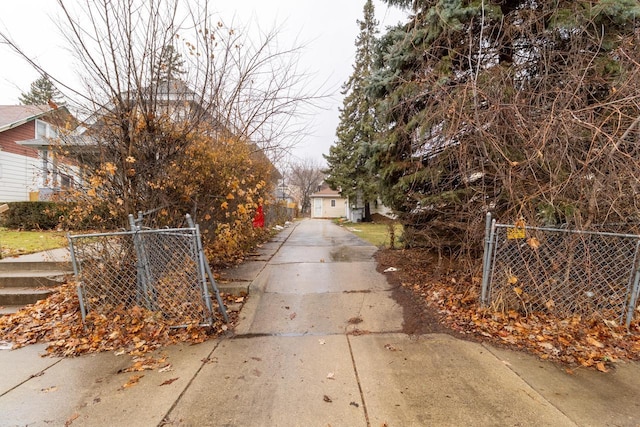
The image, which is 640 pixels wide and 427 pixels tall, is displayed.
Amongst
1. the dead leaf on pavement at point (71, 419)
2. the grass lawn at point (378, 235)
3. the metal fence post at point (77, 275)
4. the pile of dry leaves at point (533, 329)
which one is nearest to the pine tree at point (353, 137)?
the grass lawn at point (378, 235)

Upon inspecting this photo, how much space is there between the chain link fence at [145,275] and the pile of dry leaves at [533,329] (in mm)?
2775

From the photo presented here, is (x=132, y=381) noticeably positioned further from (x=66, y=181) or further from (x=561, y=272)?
(x=561, y=272)

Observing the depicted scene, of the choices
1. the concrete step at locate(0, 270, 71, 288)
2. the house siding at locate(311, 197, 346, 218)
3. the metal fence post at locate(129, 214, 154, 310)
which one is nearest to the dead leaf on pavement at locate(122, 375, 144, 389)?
the metal fence post at locate(129, 214, 154, 310)

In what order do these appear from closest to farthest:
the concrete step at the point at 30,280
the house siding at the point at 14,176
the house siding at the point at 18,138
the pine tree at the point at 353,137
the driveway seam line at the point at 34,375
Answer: the driveway seam line at the point at 34,375 → the concrete step at the point at 30,280 → the house siding at the point at 14,176 → the house siding at the point at 18,138 → the pine tree at the point at 353,137

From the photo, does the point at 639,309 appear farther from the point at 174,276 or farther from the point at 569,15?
the point at 174,276

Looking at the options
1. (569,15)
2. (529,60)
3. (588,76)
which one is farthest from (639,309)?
(569,15)

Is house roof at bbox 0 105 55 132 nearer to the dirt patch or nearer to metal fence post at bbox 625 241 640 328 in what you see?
the dirt patch

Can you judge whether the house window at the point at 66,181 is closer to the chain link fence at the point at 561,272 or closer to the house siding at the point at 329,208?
the chain link fence at the point at 561,272

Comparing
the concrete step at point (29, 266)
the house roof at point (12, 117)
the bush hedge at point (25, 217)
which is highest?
the house roof at point (12, 117)

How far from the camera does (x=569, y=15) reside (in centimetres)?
379

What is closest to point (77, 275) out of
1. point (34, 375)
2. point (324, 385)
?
point (34, 375)

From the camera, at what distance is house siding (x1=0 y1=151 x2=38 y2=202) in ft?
45.3

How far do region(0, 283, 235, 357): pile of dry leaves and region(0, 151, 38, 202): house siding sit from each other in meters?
14.0

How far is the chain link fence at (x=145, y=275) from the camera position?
334 cm
